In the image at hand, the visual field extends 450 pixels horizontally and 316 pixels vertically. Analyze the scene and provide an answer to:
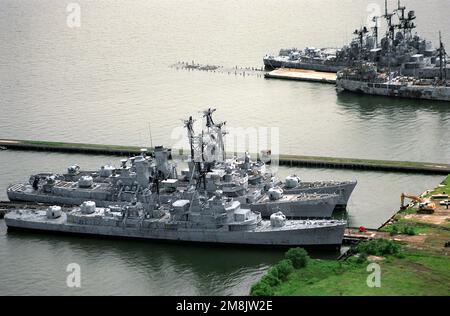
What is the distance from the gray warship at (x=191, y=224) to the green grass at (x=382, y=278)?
5.32 m

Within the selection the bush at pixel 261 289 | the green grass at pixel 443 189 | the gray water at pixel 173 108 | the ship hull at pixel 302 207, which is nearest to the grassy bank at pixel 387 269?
the bush at pixel 261 289

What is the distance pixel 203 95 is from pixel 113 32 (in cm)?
5835

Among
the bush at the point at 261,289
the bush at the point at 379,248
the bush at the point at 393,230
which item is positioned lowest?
the bush at the point at 261,289

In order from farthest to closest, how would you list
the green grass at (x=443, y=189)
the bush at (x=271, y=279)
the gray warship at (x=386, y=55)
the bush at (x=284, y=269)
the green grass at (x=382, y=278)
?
the gray warship at (x=386, y=55), the green grass at (x=443, y=189), the bush at (x=284, y=269), the bush at (x=271, y=279), the green grass at (x=382, y=278)

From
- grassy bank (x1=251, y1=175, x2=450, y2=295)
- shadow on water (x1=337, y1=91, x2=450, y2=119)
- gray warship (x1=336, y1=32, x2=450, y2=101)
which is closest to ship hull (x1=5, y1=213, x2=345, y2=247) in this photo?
grassy bank (x1=251, y1=175, x2=450, y2=295)

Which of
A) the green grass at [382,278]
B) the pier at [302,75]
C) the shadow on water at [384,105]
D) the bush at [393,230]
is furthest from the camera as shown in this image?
the pier at [302,75]

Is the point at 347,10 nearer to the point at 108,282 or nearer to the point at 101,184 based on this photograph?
the point at 101,184

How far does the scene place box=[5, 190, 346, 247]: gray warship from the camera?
203 ft

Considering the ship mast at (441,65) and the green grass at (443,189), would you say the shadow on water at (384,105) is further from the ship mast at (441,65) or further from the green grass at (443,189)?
the green grass at (443,189)

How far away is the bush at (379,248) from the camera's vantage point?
57844 millimetres

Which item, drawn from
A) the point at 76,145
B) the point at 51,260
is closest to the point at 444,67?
the point at 76,145

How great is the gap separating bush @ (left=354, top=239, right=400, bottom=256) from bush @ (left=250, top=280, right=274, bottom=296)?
29.2ft

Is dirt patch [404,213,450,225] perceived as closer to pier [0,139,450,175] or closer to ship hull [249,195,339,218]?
ship hull [249,195,339,218]

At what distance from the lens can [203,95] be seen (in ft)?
370
